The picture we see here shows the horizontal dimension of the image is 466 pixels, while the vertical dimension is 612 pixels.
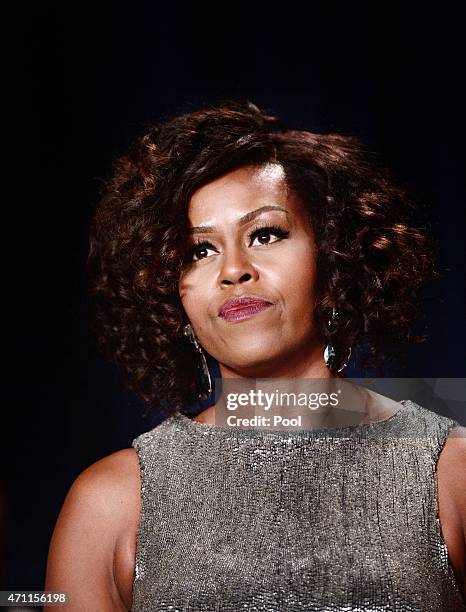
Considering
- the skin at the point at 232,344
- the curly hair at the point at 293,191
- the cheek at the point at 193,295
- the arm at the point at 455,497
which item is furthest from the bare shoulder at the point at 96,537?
the arm at the point at 455,497

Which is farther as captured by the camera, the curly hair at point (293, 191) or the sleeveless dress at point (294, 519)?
the curly hair at point (293, 191)

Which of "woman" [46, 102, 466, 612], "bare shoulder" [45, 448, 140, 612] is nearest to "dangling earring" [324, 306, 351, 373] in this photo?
"woman" [46, 102, 466, 612]

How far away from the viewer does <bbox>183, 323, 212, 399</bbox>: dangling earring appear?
1.37 metres

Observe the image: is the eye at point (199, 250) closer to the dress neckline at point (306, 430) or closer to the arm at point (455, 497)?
the dress neckline at point (306, 430)

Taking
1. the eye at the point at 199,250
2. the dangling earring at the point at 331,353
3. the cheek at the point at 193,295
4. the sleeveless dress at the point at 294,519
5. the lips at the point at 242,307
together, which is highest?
the eye at the point at 199,250

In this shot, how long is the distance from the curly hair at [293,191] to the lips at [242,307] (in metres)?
0.09

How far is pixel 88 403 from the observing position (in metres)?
1.39

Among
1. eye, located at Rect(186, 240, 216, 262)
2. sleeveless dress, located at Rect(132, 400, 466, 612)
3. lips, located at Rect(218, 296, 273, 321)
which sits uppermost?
eye, located at Rect(186, 240, 216, 262)

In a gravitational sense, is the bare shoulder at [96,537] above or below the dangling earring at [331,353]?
below

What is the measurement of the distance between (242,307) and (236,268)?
0.06 meters

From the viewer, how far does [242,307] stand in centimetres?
129

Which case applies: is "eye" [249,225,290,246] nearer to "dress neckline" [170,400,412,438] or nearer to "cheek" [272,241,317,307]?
"cheek" [272,241,317,307]

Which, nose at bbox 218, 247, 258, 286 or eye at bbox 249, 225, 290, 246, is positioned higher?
eye at bbox 249, 225, 290, 246

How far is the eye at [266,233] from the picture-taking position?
4.22 ft
